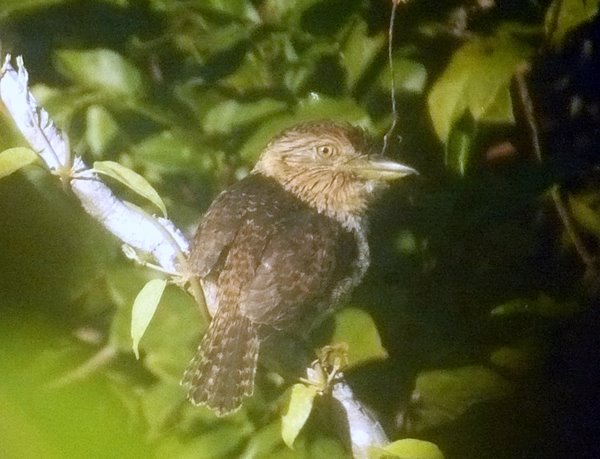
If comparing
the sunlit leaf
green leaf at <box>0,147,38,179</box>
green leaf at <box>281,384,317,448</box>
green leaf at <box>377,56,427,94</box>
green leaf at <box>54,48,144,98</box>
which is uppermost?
the sunlit leaf

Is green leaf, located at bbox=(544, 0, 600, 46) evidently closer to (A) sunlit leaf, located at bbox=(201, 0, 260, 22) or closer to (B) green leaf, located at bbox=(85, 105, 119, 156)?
(A) sunlit leaf, located at bbox=(201, 0, 260, 22)

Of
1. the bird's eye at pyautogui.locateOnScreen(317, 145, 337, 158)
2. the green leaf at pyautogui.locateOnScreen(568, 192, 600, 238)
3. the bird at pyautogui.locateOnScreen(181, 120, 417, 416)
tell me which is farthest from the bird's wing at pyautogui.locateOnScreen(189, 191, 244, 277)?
the green leaf at pyautogui.locateOnScreen(568, 192, 600, 238)

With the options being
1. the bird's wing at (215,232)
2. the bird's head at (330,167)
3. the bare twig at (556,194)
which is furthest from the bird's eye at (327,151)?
the bare twig at (556,194)

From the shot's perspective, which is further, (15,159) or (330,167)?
(330,167)

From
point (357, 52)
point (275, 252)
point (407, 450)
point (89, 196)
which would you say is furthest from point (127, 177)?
point (407, 450)

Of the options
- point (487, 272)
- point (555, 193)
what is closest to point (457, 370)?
point (487, 272)

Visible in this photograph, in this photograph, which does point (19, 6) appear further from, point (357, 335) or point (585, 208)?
point (585, 208)
